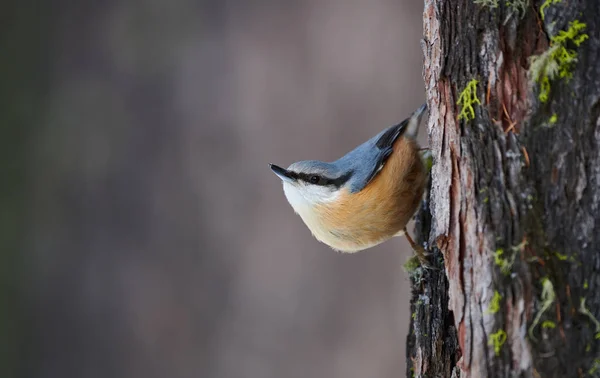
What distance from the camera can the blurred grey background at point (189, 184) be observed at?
3475mm

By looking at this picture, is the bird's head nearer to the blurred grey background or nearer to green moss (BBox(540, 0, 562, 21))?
the blurred grey background

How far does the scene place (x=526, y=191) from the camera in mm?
1515

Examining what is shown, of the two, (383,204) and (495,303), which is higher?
(383,204)

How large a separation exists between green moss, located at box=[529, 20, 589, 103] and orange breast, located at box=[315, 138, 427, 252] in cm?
91

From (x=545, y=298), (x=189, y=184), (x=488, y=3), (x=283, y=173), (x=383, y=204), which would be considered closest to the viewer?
(x=545, y=298)

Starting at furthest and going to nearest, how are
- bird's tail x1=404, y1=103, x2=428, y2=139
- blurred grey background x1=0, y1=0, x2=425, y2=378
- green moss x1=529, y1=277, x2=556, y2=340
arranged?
blurred grey background x1=0, y1=0, x2=425, y2=378, bird's tail x1=404, y1=103, x2=428, y2=139, green moss x1=529, y1=277, x2=556, y2=340

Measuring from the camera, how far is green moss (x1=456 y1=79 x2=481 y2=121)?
162 cm

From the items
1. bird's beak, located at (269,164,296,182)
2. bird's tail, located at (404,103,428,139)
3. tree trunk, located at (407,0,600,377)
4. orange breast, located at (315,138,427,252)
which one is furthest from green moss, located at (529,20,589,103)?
bird's beak, located at (269,164,296,182)

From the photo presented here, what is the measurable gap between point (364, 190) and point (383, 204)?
0.30 feet

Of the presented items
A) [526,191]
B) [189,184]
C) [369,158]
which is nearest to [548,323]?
[526,191]

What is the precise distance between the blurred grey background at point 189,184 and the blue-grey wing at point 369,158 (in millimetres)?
811

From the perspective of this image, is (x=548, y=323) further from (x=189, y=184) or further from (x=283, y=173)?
(x=189, y=184)

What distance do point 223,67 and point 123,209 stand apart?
47.5 inches

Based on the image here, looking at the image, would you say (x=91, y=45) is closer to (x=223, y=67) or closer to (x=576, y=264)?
(x=223, y=67)
